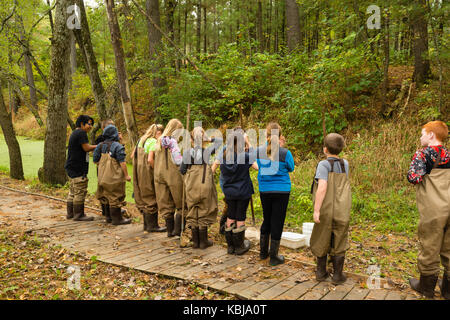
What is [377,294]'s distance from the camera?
3.58 meters

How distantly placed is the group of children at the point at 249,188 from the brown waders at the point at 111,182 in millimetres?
17

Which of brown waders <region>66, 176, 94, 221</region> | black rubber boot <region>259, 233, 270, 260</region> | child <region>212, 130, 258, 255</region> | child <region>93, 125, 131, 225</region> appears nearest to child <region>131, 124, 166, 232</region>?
child <region>93, 125, 131, 225</region>

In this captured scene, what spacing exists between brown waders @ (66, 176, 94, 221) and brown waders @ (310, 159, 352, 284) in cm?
453

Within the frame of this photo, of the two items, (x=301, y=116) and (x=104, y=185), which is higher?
(x=301, y=116)

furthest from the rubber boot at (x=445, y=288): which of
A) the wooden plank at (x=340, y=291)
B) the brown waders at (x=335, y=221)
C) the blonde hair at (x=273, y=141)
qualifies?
the blonde hair at (x=273, y=141)

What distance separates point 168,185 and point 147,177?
1.87 feet

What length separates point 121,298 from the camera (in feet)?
12.6

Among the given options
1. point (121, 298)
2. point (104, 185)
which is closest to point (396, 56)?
point (104, 185)

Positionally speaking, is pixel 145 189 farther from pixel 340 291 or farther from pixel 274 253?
pixel 340 291

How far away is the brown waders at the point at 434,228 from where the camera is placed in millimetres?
3479

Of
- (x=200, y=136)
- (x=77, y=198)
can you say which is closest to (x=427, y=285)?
(x=200, y=136)

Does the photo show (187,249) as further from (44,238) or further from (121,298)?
(44,238)
